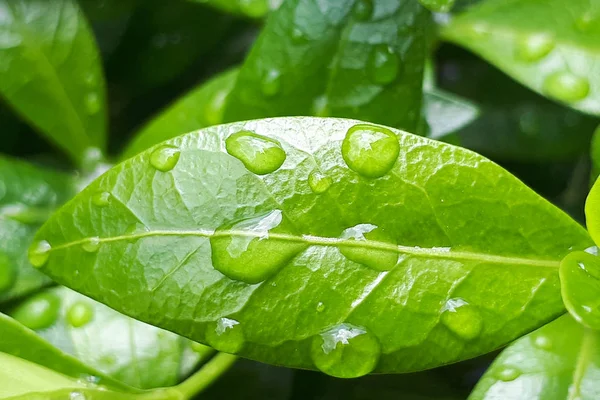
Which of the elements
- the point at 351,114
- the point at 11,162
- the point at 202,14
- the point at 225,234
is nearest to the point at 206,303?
the point at 225,234

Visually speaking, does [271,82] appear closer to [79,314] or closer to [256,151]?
[256,151]

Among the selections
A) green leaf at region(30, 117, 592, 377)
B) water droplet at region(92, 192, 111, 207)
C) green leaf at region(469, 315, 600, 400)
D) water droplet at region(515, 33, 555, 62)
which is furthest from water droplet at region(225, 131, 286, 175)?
water droplet at region(515, 33, 555, 62)

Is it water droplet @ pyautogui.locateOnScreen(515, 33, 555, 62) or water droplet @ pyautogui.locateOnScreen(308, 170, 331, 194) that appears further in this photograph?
water droplet @ pyautogui.locateOnScreen(515, 33, 555, 62)

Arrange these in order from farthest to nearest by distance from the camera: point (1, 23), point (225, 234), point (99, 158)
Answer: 1. point (99, 158)
2. point (1, 23)
3. point (225, 234)

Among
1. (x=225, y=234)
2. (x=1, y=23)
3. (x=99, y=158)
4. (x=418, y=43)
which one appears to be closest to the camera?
(x=225, y=234)

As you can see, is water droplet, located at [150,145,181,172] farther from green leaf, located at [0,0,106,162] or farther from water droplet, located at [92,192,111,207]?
green leaf, located at [0,0,106,162]

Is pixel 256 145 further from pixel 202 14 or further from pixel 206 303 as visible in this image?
pixel 202 14
